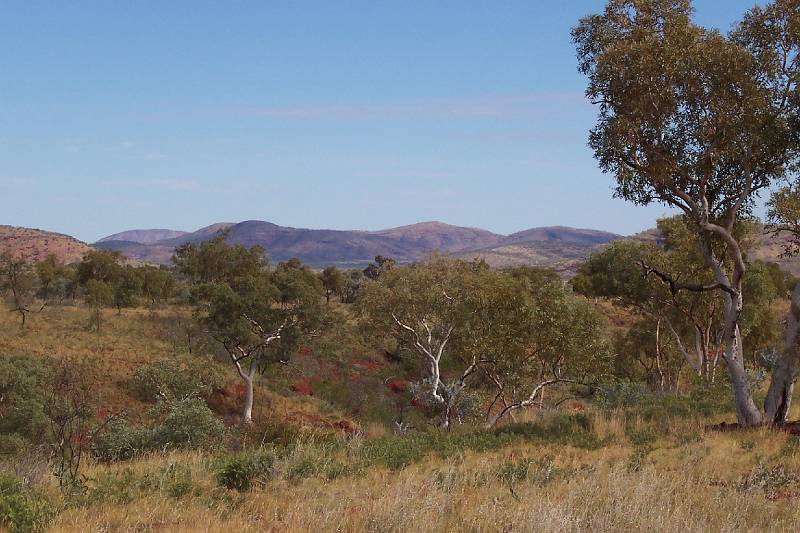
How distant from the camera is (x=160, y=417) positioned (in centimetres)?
3194

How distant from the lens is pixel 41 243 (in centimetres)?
16400

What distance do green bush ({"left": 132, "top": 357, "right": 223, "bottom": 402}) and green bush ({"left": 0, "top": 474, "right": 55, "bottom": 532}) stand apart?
27623 millimetres

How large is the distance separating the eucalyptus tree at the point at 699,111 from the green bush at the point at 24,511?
1145 cm

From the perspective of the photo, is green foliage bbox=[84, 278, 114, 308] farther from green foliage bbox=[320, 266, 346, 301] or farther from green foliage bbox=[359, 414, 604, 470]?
green foliage bbox=[359, 414, 604, 470]

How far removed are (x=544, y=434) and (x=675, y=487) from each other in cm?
533

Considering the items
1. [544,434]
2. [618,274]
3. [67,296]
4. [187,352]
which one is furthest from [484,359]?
[67,296]

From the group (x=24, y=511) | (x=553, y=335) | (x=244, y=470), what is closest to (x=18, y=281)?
(x=553, y=335)

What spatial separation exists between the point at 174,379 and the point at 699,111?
106ft

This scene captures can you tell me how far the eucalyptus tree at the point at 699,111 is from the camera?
11938 millimetres

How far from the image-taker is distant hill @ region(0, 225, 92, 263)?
156288 mm

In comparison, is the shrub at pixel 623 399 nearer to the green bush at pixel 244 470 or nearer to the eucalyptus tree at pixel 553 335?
the eucalyptus tree at pixel 553 335

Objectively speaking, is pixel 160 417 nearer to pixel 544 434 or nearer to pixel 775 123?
pixel 544 434

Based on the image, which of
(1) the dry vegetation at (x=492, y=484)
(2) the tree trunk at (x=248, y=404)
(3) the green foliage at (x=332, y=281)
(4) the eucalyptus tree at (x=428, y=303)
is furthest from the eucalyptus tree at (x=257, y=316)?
(3) the green foliage at (x=332, y=281)

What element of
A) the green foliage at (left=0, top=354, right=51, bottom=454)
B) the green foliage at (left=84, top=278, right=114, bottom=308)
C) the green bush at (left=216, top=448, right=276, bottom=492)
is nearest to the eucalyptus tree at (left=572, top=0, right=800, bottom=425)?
the green bush at (left=216, top=448, right=276, bottom=492)
